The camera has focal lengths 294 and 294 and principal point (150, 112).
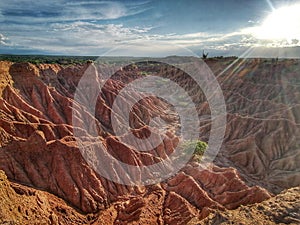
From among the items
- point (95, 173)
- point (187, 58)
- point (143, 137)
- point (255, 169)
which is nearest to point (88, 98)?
point (143, 137)

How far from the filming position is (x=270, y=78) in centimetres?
6744

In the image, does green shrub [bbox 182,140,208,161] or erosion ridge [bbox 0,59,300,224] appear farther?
green shrub [bbox 182,140,208,161]

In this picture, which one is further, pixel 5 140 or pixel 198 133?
pixel 198 133

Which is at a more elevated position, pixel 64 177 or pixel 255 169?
pixel 64 177

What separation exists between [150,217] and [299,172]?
20.5m

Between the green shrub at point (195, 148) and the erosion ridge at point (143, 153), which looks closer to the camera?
the erosion ridge at point (143, 153)

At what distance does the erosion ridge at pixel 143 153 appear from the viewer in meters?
24.8

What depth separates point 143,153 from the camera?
34156 millimetres

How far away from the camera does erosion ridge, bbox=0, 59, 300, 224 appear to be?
81.3 feet

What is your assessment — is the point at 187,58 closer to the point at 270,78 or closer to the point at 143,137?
the point at 270,78

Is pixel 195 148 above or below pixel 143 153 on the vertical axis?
below

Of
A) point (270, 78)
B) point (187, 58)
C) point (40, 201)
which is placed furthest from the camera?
point (187, 58)

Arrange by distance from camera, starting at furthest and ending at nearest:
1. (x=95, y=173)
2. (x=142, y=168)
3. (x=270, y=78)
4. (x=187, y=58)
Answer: (x=187, y=58)
(x=270, y=78)
(x=142, y=168)
(x=95, y=173)

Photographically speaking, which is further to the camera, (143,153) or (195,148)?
(195,148)
